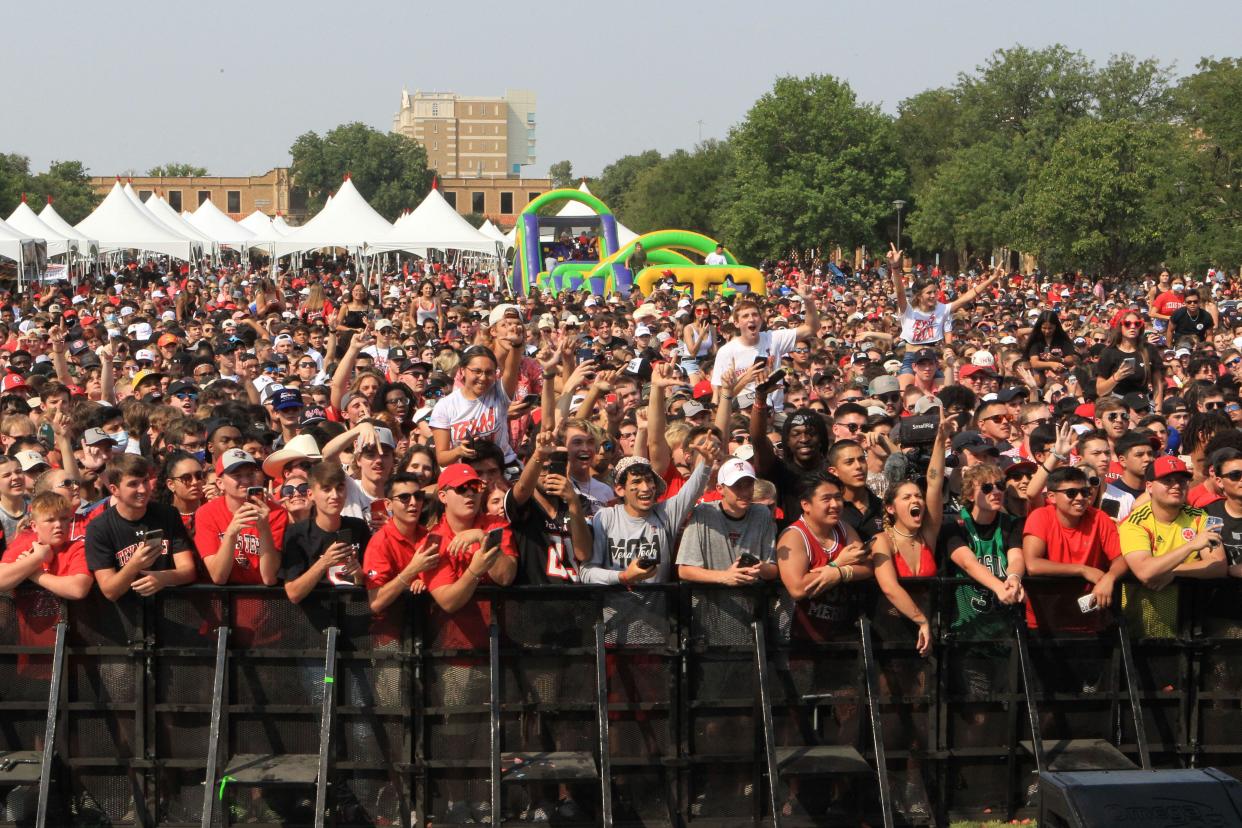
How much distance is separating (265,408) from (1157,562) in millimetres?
6619

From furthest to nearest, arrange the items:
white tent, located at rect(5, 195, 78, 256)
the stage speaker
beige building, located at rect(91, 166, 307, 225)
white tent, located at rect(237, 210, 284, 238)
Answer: beige building, located at rect(91, 166, 307, 225)
white tent, located at rect(237, 210, 284, 238)
white tent, located at rect(5, 195, 78, 256)
the stage speaker

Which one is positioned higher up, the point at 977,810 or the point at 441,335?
the point at 441,335

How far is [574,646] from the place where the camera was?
6445mm

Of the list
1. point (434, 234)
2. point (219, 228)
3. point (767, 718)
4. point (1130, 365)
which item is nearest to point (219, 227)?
point (219, 228)

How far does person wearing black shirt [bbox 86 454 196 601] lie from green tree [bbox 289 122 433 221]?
135 meters

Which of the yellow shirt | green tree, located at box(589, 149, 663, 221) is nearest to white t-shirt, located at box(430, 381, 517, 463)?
the yellow shirt

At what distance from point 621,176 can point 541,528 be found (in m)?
136

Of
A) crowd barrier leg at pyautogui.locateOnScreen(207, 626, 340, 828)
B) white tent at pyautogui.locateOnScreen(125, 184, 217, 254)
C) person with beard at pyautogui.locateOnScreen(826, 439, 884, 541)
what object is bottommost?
crowd barrier leg at pyautogui.locateOnScreen(207, 626, 340, 828)

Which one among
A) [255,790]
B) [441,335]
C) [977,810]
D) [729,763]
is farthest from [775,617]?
[441,335]

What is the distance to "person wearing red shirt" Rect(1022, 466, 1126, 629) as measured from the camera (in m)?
6.70

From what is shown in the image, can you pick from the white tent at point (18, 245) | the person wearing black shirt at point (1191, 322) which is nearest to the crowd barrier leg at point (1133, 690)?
the person wearing black shirt at point (1191, 322)

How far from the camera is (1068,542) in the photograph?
691 cm

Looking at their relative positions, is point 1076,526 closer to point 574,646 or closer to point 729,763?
point 729,763

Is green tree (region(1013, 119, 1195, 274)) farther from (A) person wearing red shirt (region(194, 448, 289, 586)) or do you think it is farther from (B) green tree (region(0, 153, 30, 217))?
(B) green tree (region(0, 153, 30, 217))
